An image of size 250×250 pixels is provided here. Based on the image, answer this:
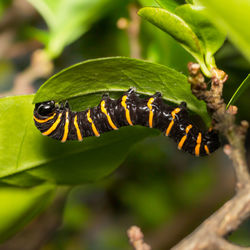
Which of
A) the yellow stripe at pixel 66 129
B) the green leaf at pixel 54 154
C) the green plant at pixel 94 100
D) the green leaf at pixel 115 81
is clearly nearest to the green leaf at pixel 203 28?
the green plant at pixel 94 100

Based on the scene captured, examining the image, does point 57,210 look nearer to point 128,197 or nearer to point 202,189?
point 128,197

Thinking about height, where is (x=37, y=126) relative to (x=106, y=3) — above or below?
below

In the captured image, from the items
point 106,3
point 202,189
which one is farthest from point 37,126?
point 202,189

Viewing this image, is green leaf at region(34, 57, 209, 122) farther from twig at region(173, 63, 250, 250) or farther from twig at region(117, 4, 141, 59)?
twig at region(117, 4, 141, 59)

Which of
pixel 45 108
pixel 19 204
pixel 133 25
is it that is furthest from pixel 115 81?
pixel 133 25

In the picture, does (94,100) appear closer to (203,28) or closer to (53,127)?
(53,127)
